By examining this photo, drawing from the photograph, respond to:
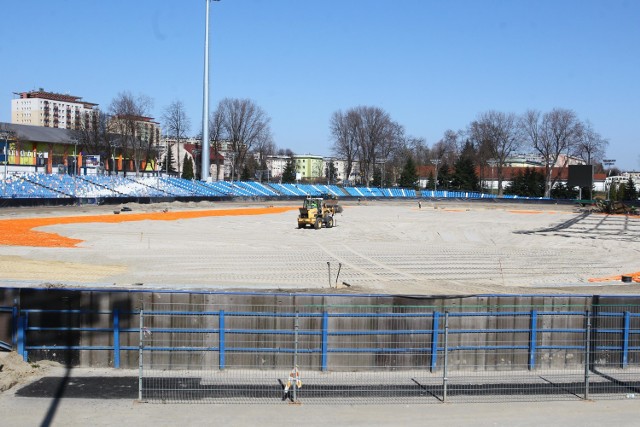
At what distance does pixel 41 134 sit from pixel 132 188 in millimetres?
46068

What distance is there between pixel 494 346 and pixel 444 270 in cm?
1640

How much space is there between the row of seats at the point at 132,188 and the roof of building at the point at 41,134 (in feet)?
112

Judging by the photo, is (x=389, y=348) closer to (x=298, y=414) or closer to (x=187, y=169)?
(x=298, y=414)

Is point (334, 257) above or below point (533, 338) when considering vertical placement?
below

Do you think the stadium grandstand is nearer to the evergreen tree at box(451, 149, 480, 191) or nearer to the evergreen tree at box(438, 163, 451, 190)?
the evergreen tree at box(451, 149, 480, 191)

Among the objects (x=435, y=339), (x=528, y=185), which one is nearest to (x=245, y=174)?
(x=528, y=185)

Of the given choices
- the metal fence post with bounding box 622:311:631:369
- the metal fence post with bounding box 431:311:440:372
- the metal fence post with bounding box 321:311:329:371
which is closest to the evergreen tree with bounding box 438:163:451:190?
the metal fence post with bounding box 622:311:631:369

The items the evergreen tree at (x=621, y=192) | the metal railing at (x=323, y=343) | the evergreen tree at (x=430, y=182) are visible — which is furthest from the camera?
the evergreen tree at (x=430, y=182)

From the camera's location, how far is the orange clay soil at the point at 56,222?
3441 cm

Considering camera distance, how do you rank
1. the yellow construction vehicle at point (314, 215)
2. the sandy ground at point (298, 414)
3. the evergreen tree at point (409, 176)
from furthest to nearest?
the evergreen tree at point (409, 176) → the yellow construction vehicle at point (314, 215) → the sandy ground at point (298, 414)

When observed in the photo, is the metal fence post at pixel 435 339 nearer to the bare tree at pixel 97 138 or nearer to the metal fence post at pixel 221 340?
the metal fence post at pixel 221 340

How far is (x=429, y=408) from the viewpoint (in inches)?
450

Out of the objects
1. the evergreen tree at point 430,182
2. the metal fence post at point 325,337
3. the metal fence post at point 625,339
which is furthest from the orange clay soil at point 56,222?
the evergreen tree at point 430,182

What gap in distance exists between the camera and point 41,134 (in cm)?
11075
